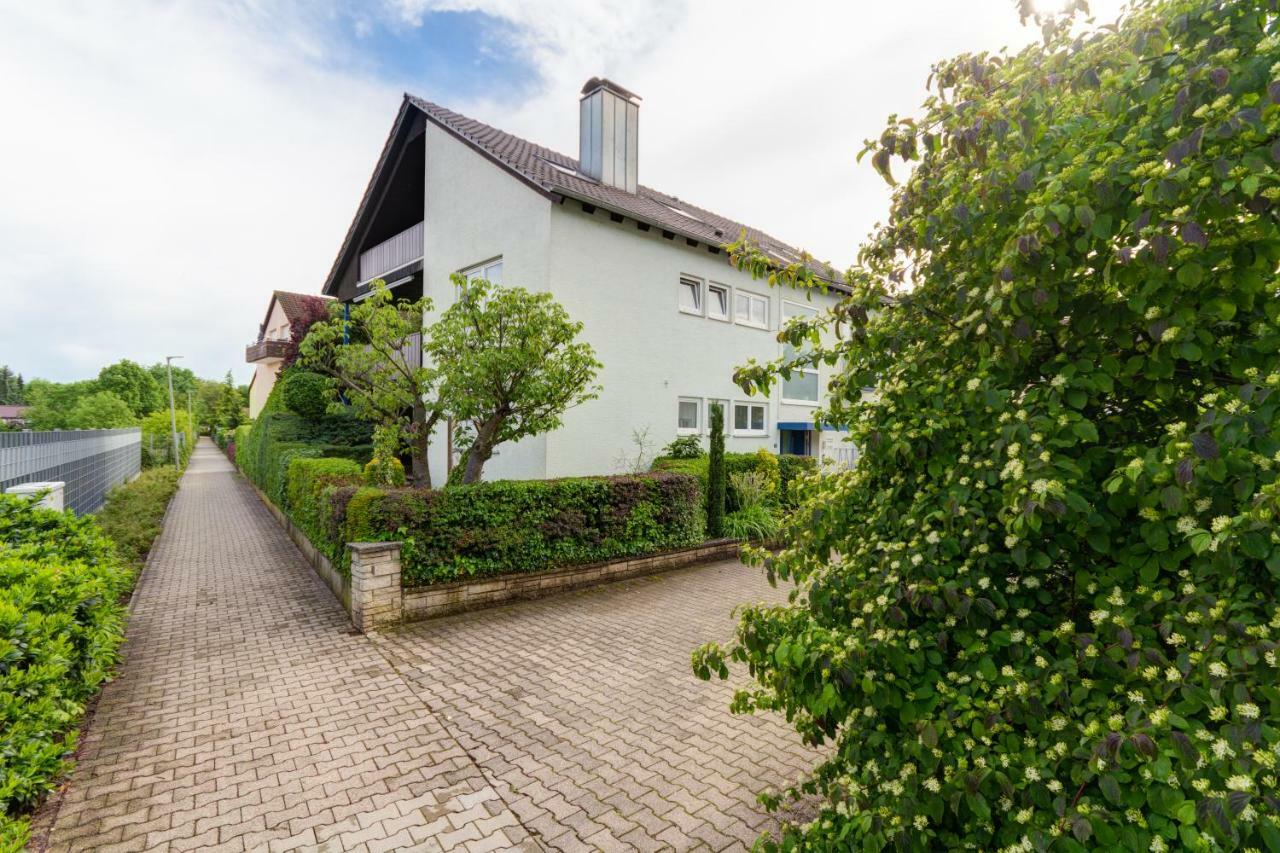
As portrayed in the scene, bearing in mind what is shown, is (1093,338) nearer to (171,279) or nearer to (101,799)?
(101,799)

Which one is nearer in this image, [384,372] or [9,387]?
[384,372]

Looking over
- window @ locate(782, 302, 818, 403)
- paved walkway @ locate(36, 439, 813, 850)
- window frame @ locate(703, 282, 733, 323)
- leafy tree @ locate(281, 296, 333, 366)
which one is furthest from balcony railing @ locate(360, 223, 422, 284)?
paved walkway @ locate(36, 439, 813, 850)

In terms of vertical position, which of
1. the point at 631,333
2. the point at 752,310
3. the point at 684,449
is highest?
the point at 752,310

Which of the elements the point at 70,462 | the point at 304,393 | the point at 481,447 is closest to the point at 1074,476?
the point at 481,447

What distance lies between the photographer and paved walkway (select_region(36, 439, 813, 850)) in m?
3.54

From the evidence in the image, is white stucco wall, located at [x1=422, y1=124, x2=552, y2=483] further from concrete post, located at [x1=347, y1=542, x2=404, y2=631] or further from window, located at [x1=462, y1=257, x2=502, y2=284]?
concrete post, located at [x1=347, y1=542, x2=404, y2=631]

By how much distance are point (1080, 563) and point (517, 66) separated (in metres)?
14.1

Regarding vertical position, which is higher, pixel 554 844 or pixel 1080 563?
pixel 1080 563

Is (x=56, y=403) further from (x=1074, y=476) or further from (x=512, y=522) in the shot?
(x=1074, y=476)

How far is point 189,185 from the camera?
36.2 feet

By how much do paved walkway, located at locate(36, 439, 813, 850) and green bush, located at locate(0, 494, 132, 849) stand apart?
0.32 metres

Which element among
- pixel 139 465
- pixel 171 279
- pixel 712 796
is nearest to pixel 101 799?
pixel 712 796

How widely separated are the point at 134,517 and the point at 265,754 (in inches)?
459

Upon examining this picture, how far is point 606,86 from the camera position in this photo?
47.1 ft
